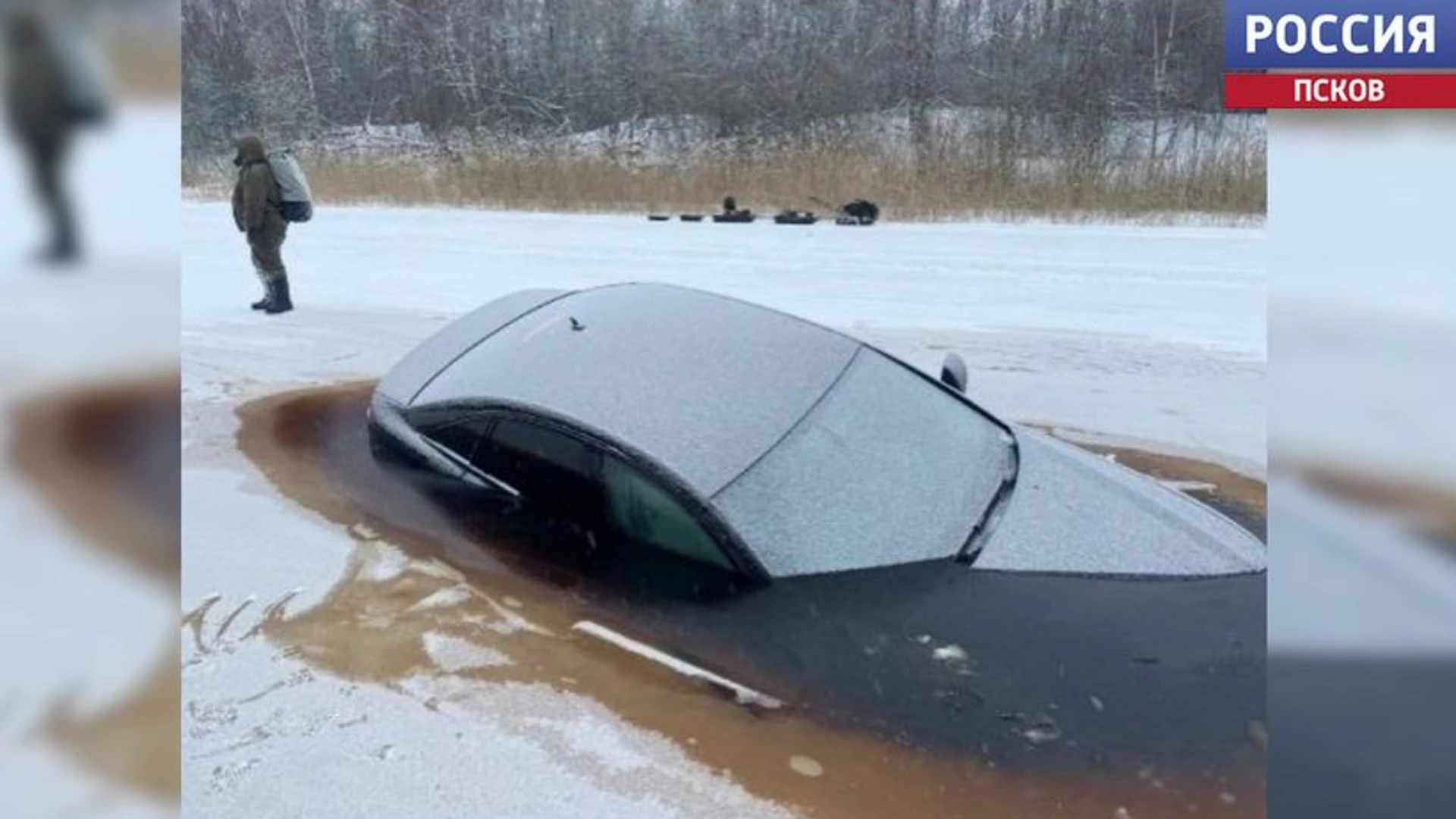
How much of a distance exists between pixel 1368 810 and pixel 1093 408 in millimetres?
742

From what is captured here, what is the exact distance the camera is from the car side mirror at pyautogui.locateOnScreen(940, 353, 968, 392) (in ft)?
6.03

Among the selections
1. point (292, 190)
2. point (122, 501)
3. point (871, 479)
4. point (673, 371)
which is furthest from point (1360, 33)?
point (122, 501)

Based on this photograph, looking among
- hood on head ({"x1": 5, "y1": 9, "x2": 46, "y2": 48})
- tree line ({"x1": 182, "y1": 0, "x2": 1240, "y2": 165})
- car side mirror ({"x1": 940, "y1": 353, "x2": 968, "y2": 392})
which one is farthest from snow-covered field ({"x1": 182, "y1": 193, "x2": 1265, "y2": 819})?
hood on head ({"x1": 5, "y1": 9, "x2": 46, "y2": 48})

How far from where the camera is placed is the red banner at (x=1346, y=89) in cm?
142

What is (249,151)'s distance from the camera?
167 centimetres

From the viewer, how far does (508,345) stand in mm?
1789

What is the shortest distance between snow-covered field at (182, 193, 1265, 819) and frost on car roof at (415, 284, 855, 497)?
0.05m

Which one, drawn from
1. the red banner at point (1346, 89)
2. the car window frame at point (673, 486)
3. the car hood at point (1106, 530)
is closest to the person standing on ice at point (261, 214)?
the car window frame at point (673, 486)

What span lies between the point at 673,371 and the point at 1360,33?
107cm

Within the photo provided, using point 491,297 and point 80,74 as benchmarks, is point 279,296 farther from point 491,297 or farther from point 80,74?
point 80,74

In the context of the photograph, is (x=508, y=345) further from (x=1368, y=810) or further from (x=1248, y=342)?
(x=1368, y=810)

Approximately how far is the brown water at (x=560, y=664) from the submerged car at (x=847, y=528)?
0.04m

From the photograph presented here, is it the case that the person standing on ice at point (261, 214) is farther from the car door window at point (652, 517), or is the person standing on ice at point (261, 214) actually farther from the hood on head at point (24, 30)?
the car door window at point (652, 517)

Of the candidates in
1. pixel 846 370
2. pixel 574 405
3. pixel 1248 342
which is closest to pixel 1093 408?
pixel 1248 342
